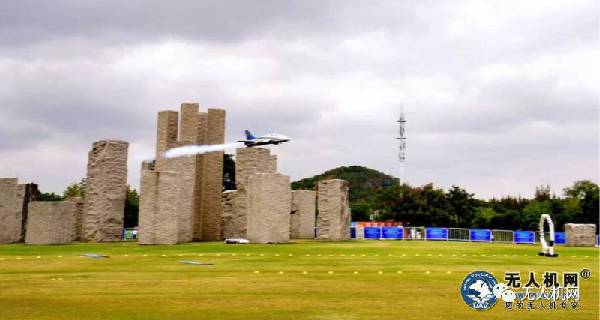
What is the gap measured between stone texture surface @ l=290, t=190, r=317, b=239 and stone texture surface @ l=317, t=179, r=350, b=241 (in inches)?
135

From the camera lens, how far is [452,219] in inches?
2672

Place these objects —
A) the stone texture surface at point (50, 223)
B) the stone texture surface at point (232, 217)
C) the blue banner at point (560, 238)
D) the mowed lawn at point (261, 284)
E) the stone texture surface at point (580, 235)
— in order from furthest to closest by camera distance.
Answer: the blue banner at point (560, 238)
the stone texture surface at point (232, 217)
the stone texture surface at point (580, 235)
the stone texture surface at point (50, 223)
the mowed lawn at point (261, 284)

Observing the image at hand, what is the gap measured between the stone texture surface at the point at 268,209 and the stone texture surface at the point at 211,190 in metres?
5.57

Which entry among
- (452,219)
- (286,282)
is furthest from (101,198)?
(452,219)

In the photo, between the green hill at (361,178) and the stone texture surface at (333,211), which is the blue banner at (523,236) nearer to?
the stone texture surface at (333,211)

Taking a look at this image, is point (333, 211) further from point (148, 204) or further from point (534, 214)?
point (534, 214)

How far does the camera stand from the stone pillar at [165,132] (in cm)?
4150

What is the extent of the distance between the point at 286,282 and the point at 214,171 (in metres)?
25.8

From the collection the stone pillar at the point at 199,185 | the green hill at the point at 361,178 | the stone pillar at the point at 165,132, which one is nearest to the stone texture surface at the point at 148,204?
the stone pillar at the point at 165,132

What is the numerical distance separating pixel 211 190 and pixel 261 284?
85.5 ft

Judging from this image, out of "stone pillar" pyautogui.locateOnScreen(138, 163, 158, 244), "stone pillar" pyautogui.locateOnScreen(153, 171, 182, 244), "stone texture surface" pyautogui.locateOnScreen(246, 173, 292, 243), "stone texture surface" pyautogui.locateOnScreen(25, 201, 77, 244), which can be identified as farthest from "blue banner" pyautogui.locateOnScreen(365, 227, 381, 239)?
"stone texture surface" pyautogui.locateOnScreen(25, 201, 77, 244)

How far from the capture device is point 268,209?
3838 centimetres

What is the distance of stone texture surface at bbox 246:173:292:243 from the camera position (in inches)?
1505

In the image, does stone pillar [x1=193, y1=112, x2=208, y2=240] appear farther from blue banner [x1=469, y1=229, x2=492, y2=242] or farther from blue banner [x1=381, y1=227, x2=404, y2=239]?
blue banner [x1=469, y1=229, x2=492, y2=242]
